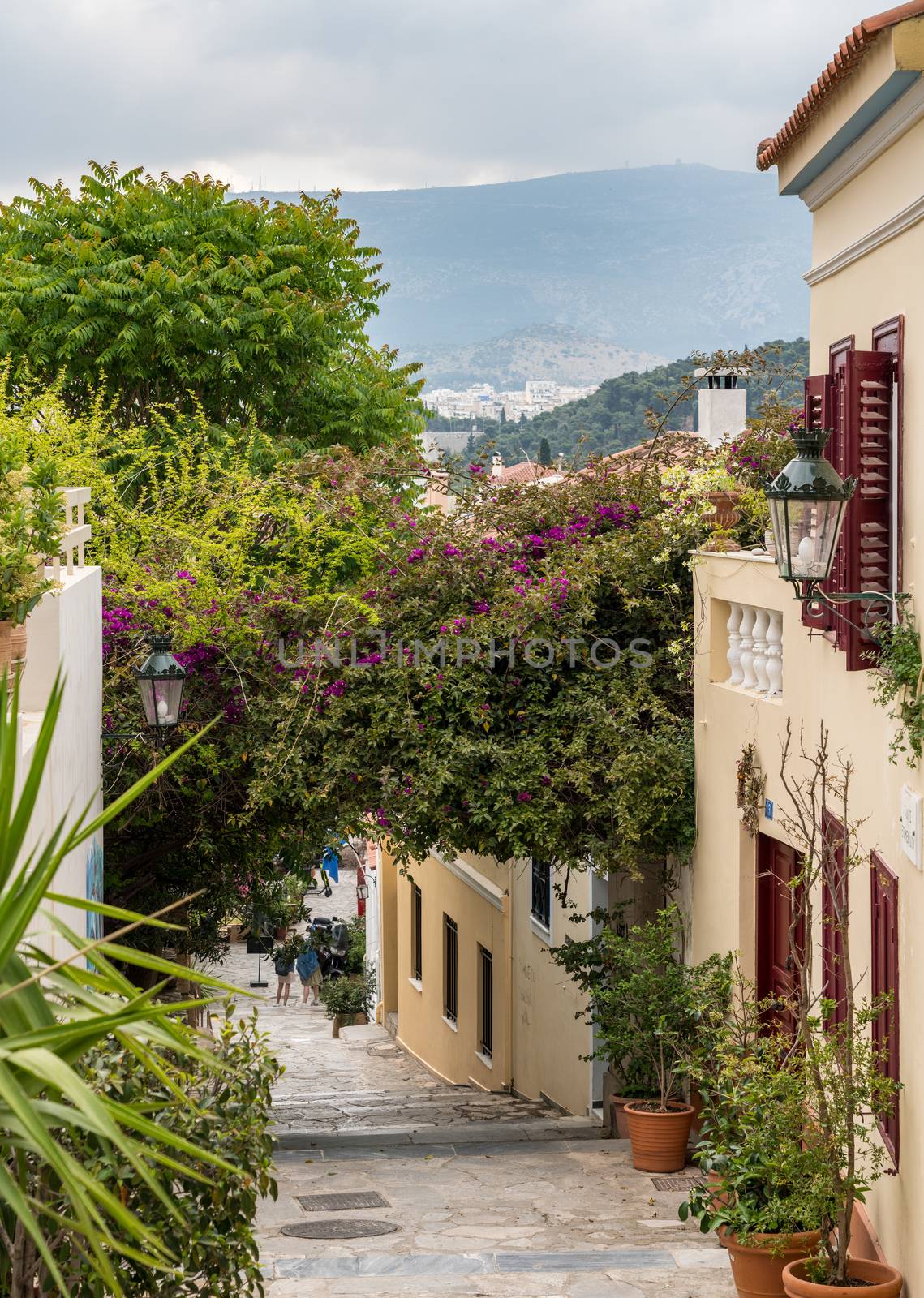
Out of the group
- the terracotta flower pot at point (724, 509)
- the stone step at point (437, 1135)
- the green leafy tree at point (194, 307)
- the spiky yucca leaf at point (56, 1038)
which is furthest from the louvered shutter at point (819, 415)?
the green leafy tree at point (194, 307)

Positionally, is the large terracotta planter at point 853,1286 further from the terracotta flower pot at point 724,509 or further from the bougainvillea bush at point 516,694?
the terracotta flower pot at point 724,509

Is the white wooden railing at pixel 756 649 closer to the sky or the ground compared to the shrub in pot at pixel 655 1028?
closer to the sky

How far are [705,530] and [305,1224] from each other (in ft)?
17.9

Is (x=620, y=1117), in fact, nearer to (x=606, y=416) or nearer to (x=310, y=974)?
(x=310, y=974)

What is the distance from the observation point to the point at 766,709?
28.9ft

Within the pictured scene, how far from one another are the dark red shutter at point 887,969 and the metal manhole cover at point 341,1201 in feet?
13.2

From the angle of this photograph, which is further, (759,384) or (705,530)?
(759,384)

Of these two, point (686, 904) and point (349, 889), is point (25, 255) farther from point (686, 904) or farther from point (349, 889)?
point (349, 889)

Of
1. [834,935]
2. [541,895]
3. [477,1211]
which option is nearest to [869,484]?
Result: [834,935]

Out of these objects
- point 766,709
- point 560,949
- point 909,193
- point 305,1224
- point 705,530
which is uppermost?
point 909,193

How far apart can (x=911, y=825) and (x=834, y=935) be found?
1.70m

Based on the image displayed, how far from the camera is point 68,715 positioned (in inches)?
318

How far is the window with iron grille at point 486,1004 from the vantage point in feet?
62.0

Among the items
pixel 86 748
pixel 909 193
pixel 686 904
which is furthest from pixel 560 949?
pixel 909 193
